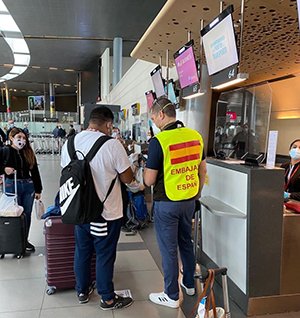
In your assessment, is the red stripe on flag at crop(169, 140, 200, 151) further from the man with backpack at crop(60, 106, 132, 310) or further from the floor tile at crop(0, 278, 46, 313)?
the floor tile at crop(0, 278, 46, 313)

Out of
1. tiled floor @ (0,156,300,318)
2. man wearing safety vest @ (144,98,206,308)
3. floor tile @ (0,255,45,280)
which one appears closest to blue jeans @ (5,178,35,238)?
floor tile @ (0,255,45,280)

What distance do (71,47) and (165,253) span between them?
47.5ft

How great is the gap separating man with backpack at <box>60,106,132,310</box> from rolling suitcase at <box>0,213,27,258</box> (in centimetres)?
111

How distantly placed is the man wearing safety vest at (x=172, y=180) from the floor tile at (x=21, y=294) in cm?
104

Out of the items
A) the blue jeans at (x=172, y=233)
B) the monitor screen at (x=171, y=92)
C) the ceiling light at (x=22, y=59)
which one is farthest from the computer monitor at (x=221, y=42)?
the ceiling light at (x=22, y=59)

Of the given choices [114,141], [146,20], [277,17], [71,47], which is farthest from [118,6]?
[114,141]

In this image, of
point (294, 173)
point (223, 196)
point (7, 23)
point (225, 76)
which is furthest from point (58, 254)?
point (7, 23)

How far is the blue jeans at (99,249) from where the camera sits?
2020 mm

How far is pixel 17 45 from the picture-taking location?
1370 cm

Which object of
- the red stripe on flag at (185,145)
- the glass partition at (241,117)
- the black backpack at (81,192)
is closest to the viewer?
the black backpack at (81,192)

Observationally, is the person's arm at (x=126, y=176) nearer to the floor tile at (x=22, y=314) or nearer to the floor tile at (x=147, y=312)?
the floor tile at (x=147, y=312)

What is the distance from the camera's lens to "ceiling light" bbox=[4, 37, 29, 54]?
12.6 metres

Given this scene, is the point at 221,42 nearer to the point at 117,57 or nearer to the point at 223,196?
the point at 223,196

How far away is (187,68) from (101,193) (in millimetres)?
1876
